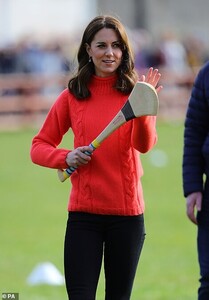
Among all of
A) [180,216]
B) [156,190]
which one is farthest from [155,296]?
[156,190]

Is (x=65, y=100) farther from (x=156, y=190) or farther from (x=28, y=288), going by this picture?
(x=156, y=190)

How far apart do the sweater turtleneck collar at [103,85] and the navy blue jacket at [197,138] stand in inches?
18.5

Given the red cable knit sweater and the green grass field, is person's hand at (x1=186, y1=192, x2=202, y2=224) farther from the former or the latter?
the green grass field

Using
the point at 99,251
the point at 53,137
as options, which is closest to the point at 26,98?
the point at 53,137

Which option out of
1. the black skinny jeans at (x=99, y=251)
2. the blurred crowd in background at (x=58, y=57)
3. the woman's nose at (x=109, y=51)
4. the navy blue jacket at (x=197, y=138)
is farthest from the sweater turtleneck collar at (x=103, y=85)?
the blurred crowd in background at (x=58, y=57)

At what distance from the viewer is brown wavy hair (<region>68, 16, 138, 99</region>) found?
568cm

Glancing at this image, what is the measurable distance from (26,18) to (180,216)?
21092 mm

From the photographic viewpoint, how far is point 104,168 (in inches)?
221

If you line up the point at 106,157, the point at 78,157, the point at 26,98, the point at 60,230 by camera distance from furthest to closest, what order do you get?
the point at 26,98 → the point at 60,230 → the point at 106,157 → the point at 78,157

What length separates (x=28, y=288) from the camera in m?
8.48

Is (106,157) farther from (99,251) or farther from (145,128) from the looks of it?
(99,251)

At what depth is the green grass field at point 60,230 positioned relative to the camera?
852 centimetres

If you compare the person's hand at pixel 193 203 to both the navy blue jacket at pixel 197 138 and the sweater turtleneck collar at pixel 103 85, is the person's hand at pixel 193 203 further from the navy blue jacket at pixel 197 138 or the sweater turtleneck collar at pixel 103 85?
the sweater turtleneck collar at pixel 103 85

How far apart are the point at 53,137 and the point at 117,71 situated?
488 mm
